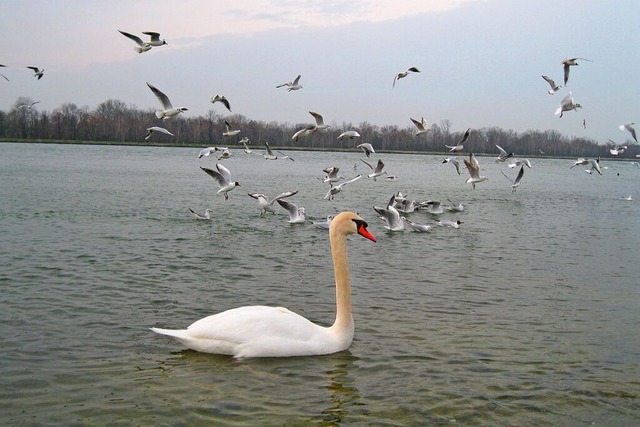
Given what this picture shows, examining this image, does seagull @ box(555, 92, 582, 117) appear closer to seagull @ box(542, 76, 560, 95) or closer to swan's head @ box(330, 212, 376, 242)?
seagull @ box(542, 76, 560, 95)

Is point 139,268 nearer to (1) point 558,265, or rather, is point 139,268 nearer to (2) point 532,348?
(2) point 532,348

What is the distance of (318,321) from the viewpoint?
7609 mm

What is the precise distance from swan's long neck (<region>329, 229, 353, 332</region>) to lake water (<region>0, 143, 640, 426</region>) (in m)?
0.31

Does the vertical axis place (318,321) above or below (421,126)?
below

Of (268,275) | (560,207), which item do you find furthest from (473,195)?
(268,275)

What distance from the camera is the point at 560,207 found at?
26.2m

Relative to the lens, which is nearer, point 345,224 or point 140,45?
point 345,224

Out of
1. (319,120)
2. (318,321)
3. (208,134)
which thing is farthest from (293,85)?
(208,134)

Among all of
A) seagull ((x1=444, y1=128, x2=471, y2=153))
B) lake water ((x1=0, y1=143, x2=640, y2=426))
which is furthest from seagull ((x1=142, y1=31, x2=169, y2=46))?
seagull ((x1=444, y1=128, x2=471, y2=153))

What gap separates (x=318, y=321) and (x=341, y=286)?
3.59 ft

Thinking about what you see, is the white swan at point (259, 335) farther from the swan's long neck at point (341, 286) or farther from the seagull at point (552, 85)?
the seagull at point (552, 85)

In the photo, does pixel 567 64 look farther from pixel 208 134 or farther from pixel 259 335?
pixel 208 134

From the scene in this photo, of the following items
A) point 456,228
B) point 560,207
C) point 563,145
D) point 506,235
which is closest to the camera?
point 506,235

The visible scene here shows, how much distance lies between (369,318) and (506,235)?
32.8 ft
